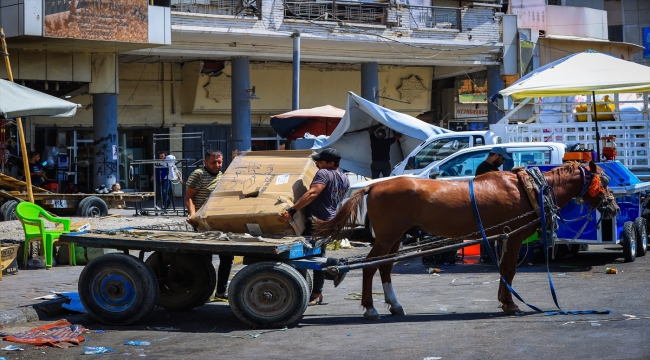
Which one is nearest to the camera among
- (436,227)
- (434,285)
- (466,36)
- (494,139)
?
(436,227)

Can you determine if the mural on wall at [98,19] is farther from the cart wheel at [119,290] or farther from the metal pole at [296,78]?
the cart wheel at [119,290]

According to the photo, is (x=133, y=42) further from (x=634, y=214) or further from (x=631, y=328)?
(x=631, y=328)

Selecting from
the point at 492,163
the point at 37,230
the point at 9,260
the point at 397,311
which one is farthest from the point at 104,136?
the point at 397,311

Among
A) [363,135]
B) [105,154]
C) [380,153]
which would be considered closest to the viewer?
[380,153]

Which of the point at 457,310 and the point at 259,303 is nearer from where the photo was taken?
the point at 259,303

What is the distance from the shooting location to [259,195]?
9.42 m

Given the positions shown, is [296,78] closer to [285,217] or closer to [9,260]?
[9,260]


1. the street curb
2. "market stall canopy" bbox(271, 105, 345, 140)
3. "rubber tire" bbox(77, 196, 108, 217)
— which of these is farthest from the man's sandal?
"market stall canopy" bbox(271, 105, 345, 140)

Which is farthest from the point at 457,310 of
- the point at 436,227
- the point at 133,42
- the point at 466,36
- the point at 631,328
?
the point at 466,36

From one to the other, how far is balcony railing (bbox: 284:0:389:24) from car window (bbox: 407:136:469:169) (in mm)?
11579

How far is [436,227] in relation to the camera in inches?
365

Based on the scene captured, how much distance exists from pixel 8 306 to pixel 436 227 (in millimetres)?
4634

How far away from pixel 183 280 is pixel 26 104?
3.98 metres

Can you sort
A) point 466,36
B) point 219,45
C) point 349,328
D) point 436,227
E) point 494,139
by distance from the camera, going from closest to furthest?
1. point 349,328
2. point 436,227
3. point 494,139
4. point 219,45
5. point 466,36
